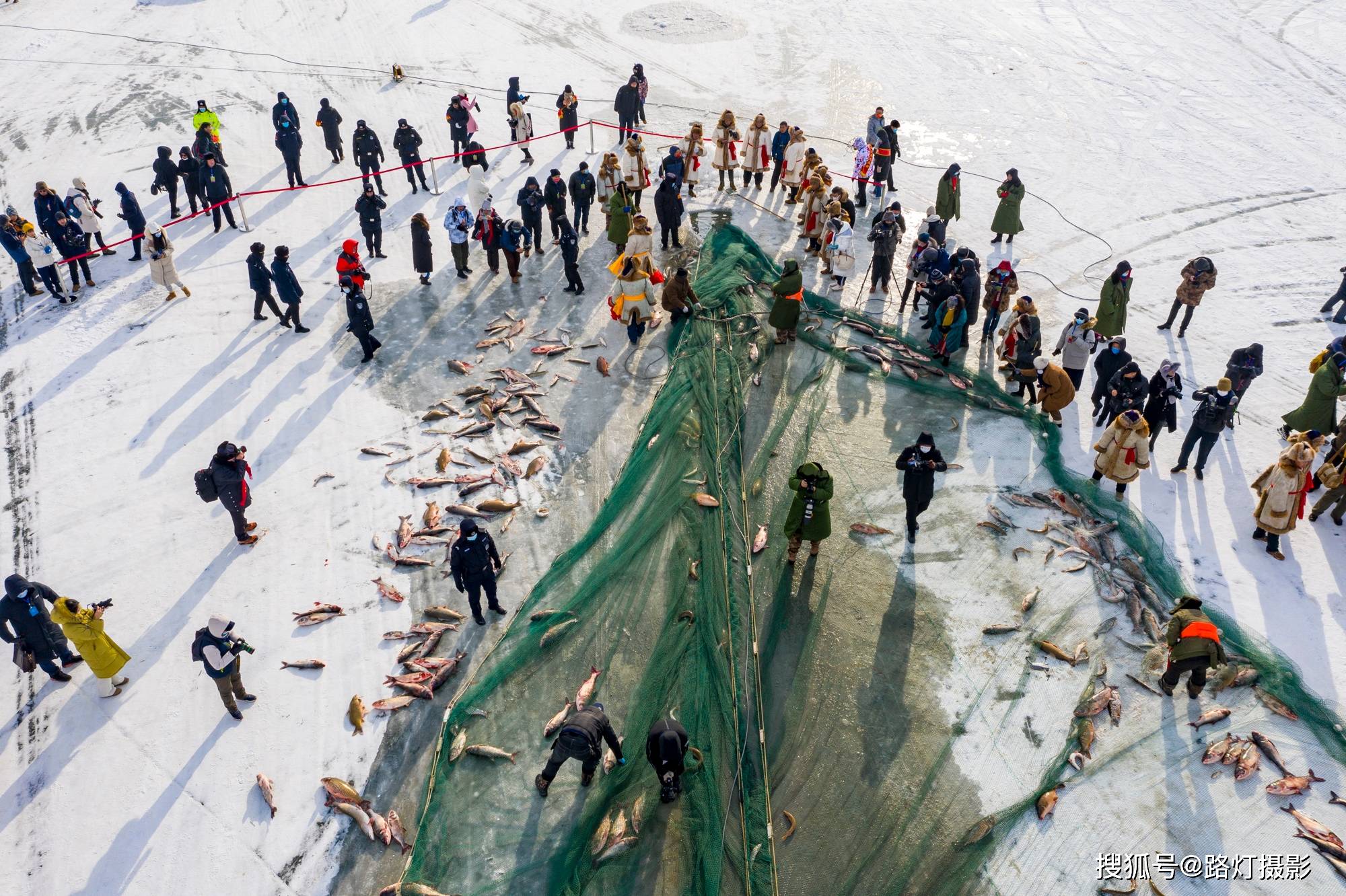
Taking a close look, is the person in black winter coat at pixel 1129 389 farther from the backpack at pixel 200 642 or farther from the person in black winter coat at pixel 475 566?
the backpack at pixel 200 642

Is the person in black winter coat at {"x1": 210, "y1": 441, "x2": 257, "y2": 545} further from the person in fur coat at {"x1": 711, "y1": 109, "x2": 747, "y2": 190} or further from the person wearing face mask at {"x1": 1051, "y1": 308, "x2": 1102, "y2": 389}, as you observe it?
the person in fur coat at {"x1": 711, "y1": 109, "x2": 747, "y2": 190}

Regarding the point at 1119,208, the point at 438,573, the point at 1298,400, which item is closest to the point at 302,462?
the point at 438,573

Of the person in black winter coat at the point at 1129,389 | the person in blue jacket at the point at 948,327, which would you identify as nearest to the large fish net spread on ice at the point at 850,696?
the person in black winter coat at the point at 1129,389

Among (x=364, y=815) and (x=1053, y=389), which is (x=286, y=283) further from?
(x=1053, y=389)

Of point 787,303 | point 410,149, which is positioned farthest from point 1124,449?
point 410,149

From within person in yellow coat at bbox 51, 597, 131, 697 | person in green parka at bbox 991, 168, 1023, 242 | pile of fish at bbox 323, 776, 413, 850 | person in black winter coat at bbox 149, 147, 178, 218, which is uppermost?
person in green parka at bbox 991, 168, 1023, 242

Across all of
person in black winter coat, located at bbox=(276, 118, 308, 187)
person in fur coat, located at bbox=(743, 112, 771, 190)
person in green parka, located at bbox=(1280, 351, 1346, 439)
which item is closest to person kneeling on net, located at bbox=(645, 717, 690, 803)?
person in green parka, located at bbox=(1280, 351, 1346, 439)

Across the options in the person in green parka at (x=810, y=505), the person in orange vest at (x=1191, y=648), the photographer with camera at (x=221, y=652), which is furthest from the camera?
the person in green parka at (x=810, y=505)
